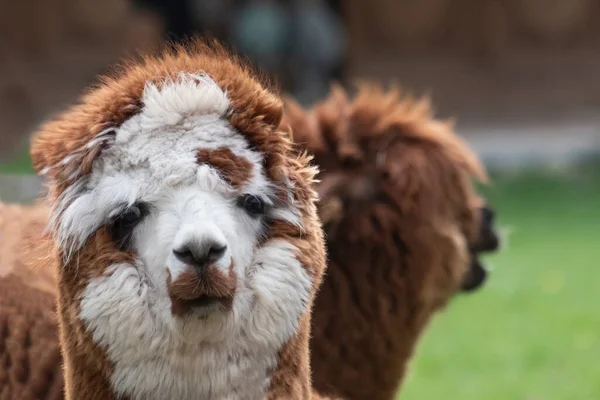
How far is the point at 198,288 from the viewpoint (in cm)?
189

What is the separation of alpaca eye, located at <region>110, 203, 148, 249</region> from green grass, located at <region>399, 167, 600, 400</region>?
3.92 m

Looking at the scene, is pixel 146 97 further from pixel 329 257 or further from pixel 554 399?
pixel 554 399

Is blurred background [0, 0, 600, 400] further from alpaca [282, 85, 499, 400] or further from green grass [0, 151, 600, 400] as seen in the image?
alpaca [282, 85, 499, 400]

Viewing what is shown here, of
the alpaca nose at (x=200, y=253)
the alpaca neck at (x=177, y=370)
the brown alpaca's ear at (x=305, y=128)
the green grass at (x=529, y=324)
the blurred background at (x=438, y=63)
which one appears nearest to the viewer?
the alpaca nose at (x=200, y=253)

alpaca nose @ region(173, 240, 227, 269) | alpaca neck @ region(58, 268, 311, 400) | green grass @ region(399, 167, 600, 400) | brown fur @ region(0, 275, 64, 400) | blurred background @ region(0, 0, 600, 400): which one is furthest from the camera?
blurred background @ region(0, 0, 600, 400)

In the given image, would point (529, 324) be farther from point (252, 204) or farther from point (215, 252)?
point (215, 252)

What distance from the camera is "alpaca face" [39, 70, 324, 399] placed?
1.94 m

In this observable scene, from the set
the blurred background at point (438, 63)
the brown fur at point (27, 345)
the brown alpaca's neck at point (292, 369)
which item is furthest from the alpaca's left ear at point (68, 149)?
the blurred background at point (438, 63)

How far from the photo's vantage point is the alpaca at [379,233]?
3.30 m

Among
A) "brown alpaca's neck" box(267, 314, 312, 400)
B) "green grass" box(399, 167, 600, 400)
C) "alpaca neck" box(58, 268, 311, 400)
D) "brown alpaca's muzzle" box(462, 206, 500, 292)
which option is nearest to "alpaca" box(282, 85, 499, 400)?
"brown alpaca's muzzle" box(462, 206, 500, 292)

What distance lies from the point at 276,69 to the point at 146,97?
13.5 metres

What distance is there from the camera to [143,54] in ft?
7.35

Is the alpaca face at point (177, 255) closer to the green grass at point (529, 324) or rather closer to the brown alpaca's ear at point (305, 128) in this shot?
the brown alpaca's ear at point (305, 128)

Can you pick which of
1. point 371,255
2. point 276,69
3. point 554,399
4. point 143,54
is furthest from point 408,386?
point 276,69
